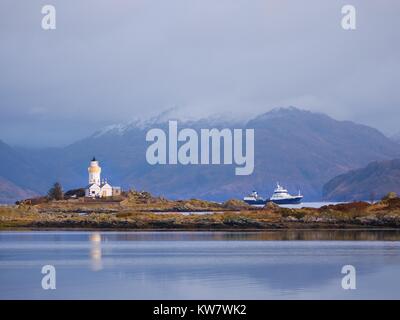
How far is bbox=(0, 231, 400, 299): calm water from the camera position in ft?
98.4

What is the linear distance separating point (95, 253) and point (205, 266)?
8.38 m

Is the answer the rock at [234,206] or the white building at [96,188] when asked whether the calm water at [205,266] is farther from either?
the white building at [96,188]

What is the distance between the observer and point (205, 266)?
3778cm

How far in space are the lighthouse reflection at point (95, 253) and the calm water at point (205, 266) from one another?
4 centimetres

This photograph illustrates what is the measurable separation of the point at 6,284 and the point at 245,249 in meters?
16.4

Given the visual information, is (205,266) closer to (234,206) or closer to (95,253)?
(95,253)

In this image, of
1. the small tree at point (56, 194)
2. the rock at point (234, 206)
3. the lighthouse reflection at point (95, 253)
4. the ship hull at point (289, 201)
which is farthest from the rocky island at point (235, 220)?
the ship hull at point (289, 201)

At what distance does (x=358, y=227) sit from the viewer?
207 ft

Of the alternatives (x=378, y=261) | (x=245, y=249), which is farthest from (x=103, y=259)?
(x=378, y=261)

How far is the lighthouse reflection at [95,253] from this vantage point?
126ft

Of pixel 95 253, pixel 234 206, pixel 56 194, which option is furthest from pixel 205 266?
pixel 56 194

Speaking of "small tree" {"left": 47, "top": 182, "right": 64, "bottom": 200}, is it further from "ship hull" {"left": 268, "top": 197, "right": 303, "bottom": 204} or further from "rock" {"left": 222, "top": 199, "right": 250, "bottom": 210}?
"ship hull" {"left": 268, "top": 197, "right": 303, "bottom": 204}

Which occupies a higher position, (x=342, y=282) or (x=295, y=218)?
(x=295, y=218)

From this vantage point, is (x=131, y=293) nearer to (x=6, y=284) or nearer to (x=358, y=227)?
(x=6, y=284)
